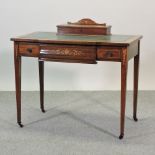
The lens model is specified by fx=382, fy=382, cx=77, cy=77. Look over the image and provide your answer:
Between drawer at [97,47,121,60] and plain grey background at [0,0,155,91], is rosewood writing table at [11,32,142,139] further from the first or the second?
plain grey background at [0,0,155,91]

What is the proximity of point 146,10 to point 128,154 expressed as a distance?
182cm

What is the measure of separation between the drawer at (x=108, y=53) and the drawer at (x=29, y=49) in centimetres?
46

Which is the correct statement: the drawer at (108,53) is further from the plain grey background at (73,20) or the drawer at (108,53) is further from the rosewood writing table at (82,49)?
the plain grey background at (73,20)

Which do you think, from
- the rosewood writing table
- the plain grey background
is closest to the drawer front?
the rosewood writing table

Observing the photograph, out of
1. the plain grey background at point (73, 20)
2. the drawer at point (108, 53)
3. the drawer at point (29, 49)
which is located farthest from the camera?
the plain grey background at point (73, 20)

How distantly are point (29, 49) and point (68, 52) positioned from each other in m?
0.30

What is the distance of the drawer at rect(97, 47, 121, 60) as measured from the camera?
262 cm

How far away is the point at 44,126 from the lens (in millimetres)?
3012

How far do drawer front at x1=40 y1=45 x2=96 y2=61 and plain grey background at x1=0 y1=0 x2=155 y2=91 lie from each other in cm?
122

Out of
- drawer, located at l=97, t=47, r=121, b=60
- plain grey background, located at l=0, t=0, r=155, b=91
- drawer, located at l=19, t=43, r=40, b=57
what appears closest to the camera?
drawer, located at l=97, t=47, r=121, b=60

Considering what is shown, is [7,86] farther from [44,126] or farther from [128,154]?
[128,154]

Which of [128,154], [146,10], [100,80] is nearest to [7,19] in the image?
[100,80]

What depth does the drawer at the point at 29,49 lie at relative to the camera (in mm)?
2785

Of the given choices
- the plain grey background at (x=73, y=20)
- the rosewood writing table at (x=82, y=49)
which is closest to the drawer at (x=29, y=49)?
the rosewood writing table at (x=82, y=49)
